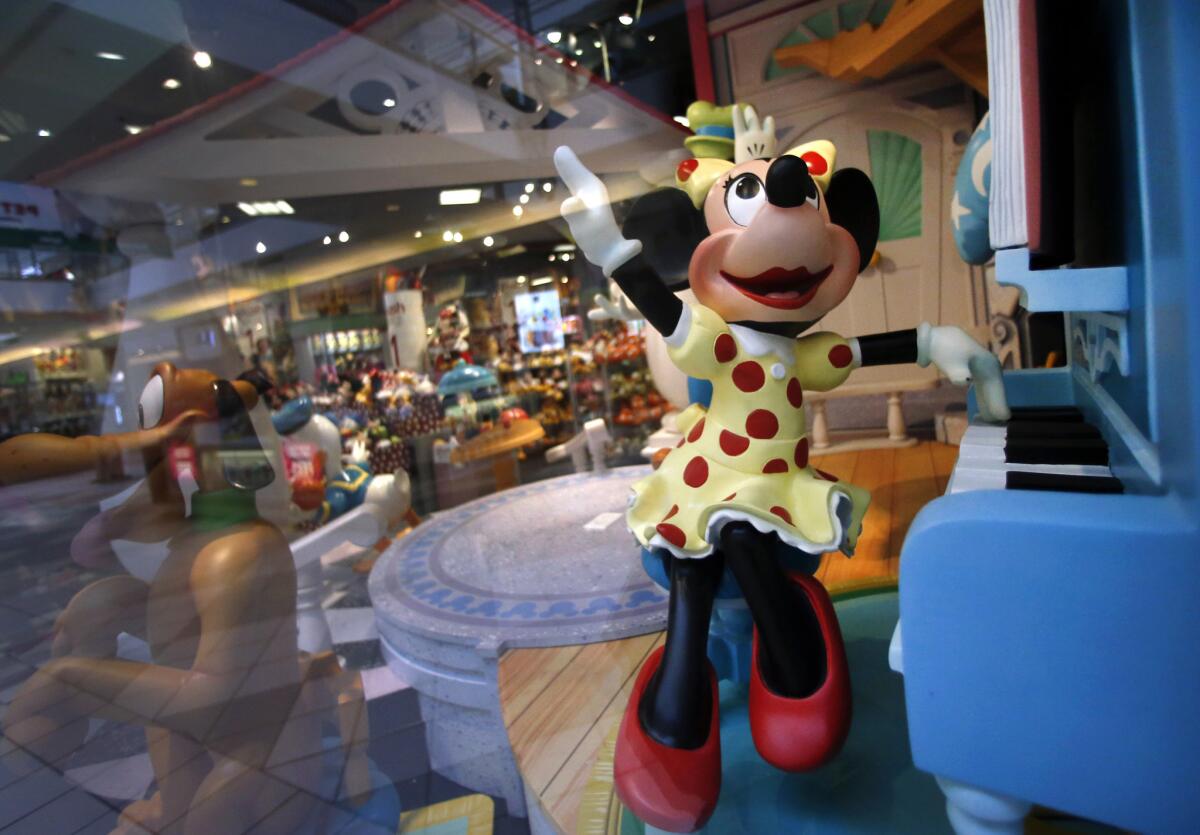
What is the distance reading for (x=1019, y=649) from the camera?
30cm

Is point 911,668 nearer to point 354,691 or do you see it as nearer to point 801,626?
point 801,626

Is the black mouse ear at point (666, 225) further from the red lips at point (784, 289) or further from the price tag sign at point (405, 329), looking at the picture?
the price tag sign at point (405, 329)

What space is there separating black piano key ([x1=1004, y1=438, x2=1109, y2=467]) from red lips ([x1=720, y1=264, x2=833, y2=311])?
0.63 ft

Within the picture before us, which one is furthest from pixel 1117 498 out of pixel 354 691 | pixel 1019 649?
pixel 354 691

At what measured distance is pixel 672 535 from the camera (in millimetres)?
544

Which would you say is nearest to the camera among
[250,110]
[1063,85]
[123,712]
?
[1063,85]

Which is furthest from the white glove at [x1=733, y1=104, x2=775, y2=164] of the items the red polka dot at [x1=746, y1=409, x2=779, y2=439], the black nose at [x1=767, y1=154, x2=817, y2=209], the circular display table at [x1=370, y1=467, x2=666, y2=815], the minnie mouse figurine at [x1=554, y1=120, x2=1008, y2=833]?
the circular display table at [x1=370, y1=467, x2=666, y2=815]

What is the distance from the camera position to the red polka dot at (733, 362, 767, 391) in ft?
1.95

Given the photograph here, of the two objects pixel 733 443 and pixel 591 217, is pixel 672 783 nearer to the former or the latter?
pixel 733 443

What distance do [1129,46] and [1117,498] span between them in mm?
225

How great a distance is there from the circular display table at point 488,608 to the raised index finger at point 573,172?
60cm

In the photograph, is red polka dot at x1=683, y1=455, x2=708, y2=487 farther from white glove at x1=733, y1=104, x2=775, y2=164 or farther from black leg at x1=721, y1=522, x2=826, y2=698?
white glove at x1=733, y1=104, x2=775, y2=164

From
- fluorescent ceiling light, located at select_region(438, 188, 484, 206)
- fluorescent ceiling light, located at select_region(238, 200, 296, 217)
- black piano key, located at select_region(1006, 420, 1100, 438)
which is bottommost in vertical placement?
black piano key, located at select_region(1006, 420, 1100, 438)

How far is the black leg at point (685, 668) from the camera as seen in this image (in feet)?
1.55
